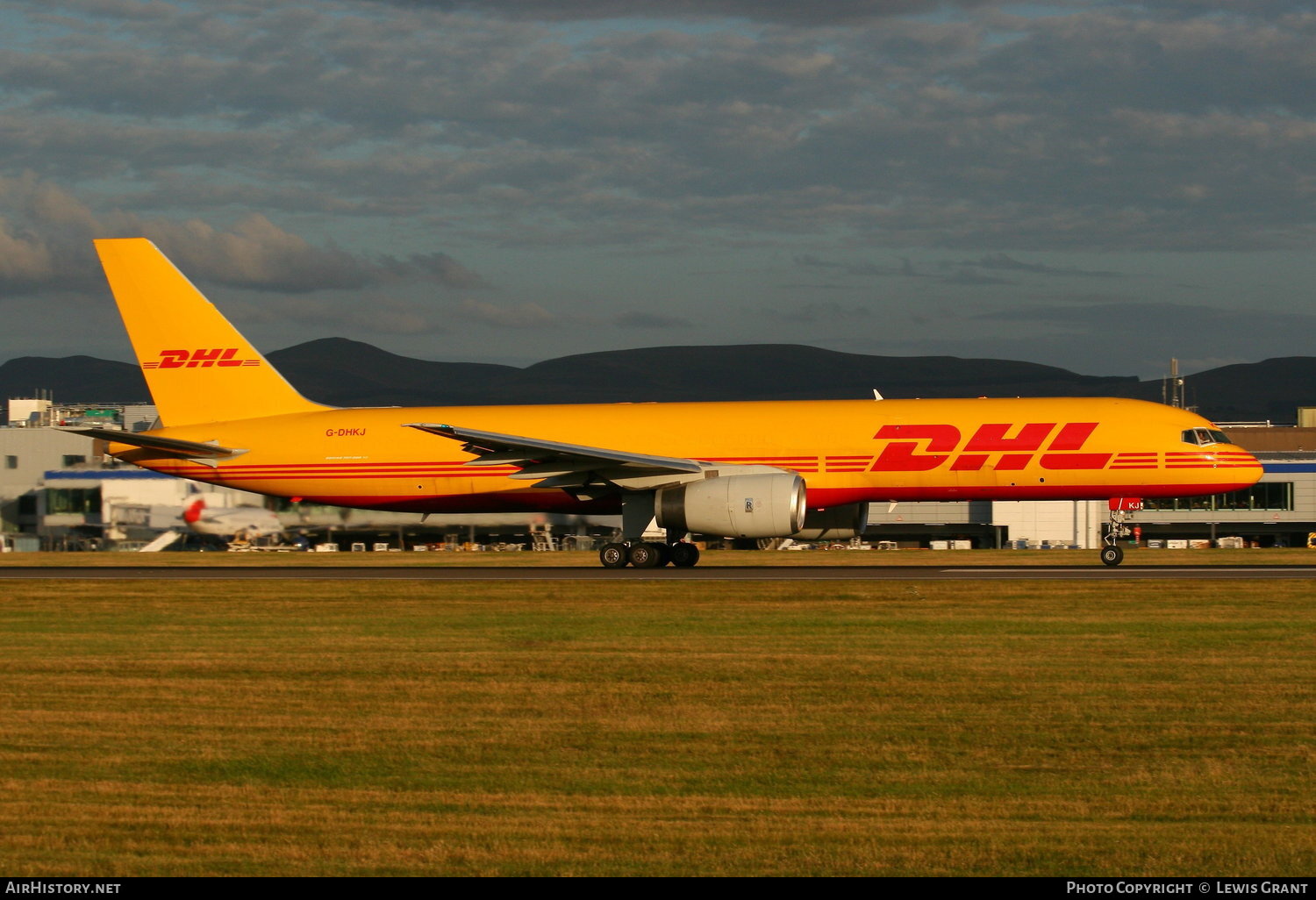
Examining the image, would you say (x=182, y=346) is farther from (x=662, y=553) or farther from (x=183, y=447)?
(x=662, y=553)

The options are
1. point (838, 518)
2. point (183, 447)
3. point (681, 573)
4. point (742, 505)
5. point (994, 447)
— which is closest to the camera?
point (742, 505)

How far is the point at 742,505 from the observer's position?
32.2 meters

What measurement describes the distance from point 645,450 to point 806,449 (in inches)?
169

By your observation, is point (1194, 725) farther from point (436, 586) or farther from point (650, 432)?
point (650, 432)

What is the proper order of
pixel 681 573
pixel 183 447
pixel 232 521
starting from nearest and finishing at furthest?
pixel 681 573 → pixel 183 447 → pixel 232 521

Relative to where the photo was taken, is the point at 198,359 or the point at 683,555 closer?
the point at 683,555

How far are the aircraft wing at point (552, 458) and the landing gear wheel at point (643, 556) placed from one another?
1893 mm

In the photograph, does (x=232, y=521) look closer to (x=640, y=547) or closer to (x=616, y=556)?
(x=616, y=556)

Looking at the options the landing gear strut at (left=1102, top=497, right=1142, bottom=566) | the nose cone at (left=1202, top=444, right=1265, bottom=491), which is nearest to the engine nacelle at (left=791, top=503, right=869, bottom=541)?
the landing gear strut at (left=1102, top=497, right=1142, bottom=566)

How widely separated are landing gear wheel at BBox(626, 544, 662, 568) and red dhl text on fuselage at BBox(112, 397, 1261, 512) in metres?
1.88

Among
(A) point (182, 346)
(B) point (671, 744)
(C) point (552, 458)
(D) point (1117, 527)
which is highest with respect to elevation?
(A) point (182, 346)

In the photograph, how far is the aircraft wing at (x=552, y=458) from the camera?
1296 inches

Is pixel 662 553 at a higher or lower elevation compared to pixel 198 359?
lower

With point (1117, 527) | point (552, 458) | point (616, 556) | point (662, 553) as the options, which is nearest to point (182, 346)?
point (552, 458)
